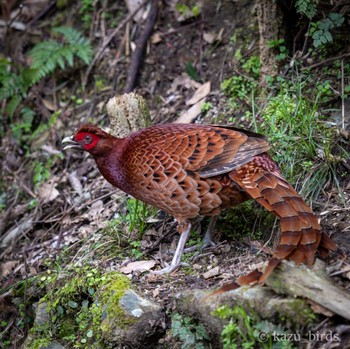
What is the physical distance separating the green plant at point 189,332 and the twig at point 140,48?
3912 millimetres

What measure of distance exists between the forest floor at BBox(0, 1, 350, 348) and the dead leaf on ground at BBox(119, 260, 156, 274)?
5 centimetres

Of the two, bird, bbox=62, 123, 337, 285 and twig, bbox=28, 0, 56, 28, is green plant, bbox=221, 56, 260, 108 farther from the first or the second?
twig, bbox=28, 0, 56, 28

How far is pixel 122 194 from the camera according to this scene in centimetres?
644

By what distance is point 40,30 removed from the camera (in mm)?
8859

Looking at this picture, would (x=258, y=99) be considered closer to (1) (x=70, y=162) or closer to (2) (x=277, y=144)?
(2) (x=277, y=144)

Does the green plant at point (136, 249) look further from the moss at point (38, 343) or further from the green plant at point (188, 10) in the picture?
the green plant at point (188, 10)

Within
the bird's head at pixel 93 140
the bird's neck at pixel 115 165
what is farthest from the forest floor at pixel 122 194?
the bird's head at pixel 93 140

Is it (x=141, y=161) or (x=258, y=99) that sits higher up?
(x=141, y=161)

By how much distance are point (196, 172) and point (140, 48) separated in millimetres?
3455

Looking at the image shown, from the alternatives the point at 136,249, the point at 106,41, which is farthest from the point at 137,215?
the point at 106,41

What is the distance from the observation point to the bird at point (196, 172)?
15.3ft

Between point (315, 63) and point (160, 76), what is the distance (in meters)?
2.29

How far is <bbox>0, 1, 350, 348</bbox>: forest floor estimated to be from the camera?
5031 millimetres

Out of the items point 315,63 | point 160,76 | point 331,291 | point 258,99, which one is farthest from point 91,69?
point 331,291
